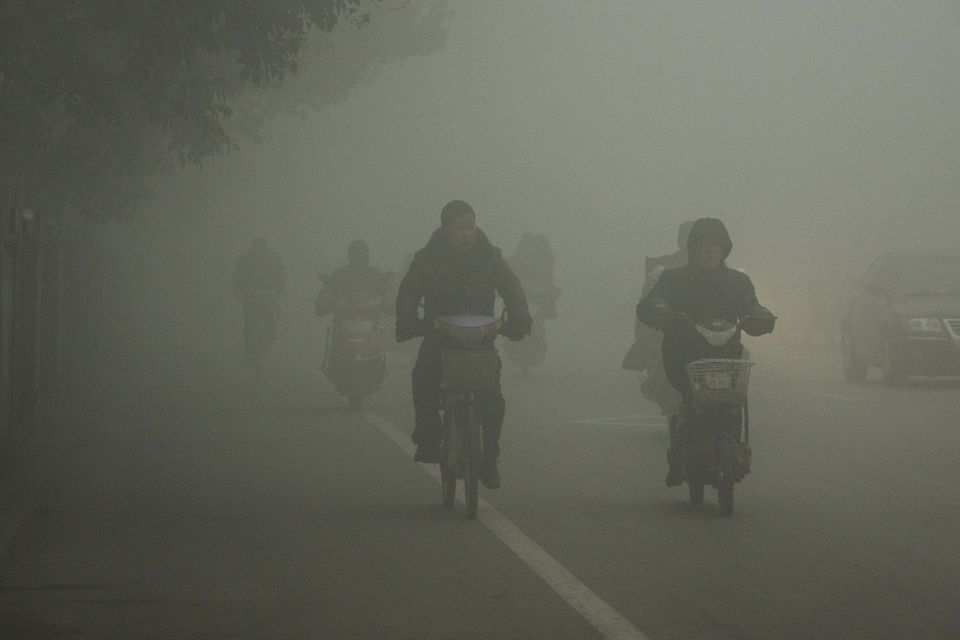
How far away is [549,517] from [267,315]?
15.7 metres

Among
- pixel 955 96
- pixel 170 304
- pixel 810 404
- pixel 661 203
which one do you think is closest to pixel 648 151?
pixel 661 203

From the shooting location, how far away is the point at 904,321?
904 inches

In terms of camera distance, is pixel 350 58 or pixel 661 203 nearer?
pixel 350 58

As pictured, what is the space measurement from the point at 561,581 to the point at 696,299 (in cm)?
334

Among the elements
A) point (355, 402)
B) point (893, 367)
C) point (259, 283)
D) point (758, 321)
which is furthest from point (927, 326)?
point (758, 321)

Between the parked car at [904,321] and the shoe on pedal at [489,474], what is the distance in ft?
40.9

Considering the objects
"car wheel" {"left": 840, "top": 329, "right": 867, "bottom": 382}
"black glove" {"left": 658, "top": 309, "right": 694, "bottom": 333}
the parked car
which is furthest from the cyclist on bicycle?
"car wheel" {"left": 840, "top": 329, "right": 867, "bottom": 382}

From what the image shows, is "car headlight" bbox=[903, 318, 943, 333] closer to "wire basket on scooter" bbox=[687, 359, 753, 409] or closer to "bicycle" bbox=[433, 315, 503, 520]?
"wire basket on scooter" bbox=[687, 359, 753, 409]

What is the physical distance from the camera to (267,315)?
26531mm

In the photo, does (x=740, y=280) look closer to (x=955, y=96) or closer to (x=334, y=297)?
(x=334, y=297)

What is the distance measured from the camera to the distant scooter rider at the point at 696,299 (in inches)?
461

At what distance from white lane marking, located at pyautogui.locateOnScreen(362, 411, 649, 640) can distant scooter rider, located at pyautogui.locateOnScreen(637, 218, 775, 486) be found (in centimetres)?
128

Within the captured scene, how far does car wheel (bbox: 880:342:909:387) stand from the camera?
22.9 metres

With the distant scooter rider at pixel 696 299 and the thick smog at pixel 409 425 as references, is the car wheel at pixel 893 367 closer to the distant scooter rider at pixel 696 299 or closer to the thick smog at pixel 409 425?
the thick smog at pixel 409 425
